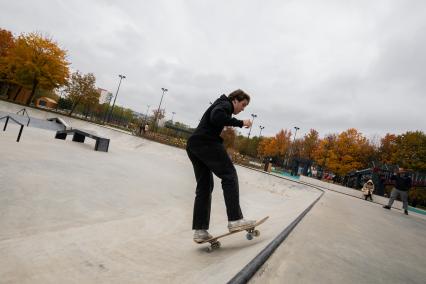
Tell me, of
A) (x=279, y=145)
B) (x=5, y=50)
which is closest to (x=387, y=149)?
(x=279, y=145)

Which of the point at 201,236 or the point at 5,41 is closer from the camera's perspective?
the point at 201,236

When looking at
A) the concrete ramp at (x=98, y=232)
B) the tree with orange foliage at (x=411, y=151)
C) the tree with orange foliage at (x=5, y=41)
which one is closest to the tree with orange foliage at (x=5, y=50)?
the tree with orange foliage at (x=5, y=41)

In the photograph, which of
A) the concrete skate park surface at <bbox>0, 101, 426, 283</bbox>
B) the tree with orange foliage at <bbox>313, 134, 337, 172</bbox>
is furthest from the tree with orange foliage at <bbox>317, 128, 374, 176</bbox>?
the concrete skate park surface at <bbox>0, 101, 426, 283</bbox>

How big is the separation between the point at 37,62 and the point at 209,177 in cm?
3757

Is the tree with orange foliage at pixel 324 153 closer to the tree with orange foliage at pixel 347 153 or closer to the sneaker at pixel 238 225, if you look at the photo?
the tree with orange foliage at pixel 347 153

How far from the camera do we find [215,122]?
8.99 feet

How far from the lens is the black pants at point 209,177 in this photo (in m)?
2.75

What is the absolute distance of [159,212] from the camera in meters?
4.59

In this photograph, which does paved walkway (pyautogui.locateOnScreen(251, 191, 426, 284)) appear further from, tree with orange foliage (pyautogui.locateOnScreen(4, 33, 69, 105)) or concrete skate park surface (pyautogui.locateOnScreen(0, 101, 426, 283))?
tree with orange foliage (pyautogui.locateOnScreen(4, 33, 69, 105))

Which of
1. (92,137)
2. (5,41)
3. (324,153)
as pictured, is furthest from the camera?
(324,153)

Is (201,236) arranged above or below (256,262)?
below

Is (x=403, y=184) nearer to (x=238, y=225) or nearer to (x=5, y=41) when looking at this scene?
(x=238, y=225)

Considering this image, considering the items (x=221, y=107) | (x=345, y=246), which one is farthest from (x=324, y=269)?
(x=221, y=107)

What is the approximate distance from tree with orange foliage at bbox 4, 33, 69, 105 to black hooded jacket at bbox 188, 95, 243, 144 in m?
36.7
